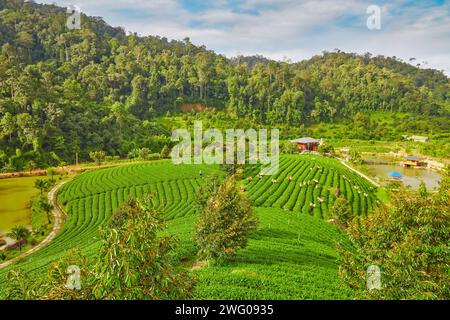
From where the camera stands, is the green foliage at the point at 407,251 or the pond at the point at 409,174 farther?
the pond at the point at 409,174

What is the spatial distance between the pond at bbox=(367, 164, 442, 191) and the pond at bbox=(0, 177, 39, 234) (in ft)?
205

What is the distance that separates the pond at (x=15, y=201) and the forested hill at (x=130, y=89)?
17.3 m

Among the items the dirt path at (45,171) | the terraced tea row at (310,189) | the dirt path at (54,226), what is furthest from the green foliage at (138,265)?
the dirt path at (45,171)

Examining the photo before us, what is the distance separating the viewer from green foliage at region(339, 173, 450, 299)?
9906mm

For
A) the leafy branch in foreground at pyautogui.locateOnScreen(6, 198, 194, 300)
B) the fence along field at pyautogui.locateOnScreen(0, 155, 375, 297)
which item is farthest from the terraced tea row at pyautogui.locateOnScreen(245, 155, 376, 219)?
the leafy branch in foreground at pyautogui.locateOnScreen(6, 198, 194, 300)

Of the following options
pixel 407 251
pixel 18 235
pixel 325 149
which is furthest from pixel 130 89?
pixel 407 251

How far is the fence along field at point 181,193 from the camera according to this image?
118 feet

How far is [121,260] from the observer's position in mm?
7219

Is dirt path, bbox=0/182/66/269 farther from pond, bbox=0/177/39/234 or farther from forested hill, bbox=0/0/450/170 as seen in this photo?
forested hill, bbox=0/0/450/170

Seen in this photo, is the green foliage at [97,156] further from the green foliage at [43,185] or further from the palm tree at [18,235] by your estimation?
the palm tree at [18,235]

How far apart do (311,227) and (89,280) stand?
2943 cm

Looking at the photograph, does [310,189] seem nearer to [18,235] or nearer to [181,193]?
[181,193]
